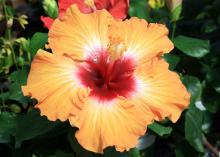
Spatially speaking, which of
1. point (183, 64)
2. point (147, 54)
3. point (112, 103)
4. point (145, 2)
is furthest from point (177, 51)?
point (112, 103)

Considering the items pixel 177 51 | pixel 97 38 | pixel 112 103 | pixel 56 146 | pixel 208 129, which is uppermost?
pixel 97 38

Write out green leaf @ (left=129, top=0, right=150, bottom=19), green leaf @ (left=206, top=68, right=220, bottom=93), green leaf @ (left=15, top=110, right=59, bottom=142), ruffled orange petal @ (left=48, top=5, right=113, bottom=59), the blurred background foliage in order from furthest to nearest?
green leaf @ (left=206, top=68, right=220, bottom=93)
green leaf @ (left=129, top=0, right=150, bottom=19)
the blurred background foliage
green leaf @ (left=15, top=110, right=59, bottom=142)
ruffled orange petal @ (left=48, top=5, right=113, bottom=59)

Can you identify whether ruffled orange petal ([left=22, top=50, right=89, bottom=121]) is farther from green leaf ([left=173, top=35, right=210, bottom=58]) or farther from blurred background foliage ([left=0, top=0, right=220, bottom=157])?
green leaf ([left=173, top=35, right=210, bottom=58])

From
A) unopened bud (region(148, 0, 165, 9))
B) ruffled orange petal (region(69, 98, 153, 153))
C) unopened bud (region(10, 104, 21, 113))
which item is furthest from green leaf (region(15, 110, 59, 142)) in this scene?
unopened bud (region(148, 0, 165, 9))

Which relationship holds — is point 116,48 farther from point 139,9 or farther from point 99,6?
point 139,9

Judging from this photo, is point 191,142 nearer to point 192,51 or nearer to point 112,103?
point 192,51
